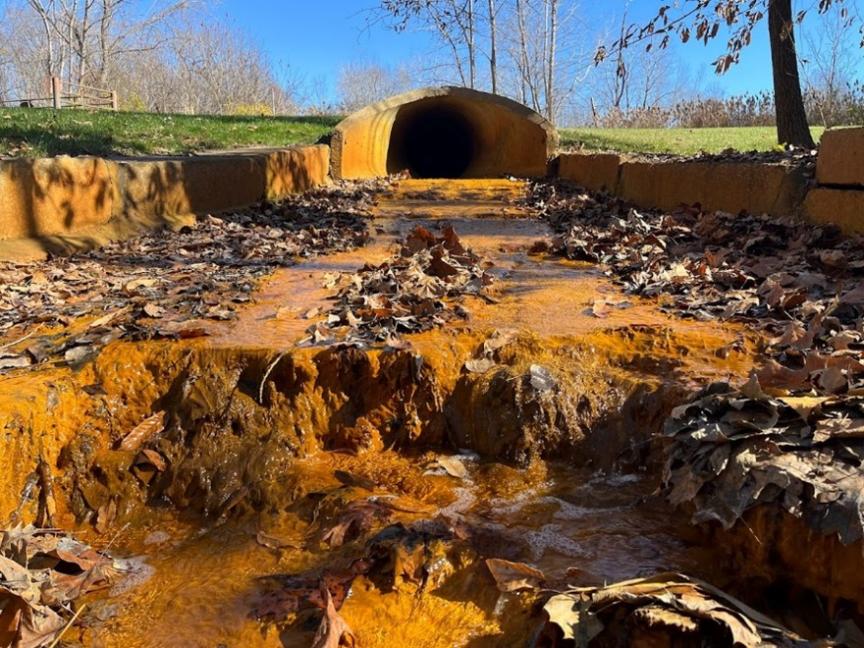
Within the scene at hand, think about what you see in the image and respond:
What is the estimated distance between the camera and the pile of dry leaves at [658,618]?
1.87m

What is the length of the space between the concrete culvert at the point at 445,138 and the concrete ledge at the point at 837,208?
25.7 ft

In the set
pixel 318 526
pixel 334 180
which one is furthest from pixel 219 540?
pixel 334 180

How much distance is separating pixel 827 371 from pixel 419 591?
162 cm

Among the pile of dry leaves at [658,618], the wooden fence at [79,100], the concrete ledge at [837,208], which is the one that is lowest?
the pile of dry leaves at [658,618]

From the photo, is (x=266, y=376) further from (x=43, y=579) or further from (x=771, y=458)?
(x=771, y=458)

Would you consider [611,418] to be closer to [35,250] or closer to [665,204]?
[35,250]

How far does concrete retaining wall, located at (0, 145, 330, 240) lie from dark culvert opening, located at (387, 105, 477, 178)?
20.4 ft

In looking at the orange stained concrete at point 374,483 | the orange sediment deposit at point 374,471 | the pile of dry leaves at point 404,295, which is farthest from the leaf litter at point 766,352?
the pile of dry leaves at point 404,295

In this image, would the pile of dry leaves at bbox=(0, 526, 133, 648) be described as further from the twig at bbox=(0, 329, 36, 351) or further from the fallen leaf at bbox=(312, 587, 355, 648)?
the twig at bbox=(0, 329, 36, 351)

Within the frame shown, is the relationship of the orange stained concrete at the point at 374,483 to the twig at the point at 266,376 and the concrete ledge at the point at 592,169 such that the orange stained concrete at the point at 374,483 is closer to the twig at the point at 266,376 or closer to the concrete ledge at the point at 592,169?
the twig at the point at 266,376

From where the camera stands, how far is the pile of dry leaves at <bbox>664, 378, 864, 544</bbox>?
202 centimetres

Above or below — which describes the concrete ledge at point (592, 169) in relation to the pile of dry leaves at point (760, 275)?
above

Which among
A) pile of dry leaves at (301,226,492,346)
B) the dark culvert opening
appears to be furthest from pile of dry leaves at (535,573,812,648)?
the dark culvert opening

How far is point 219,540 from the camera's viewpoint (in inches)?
111
